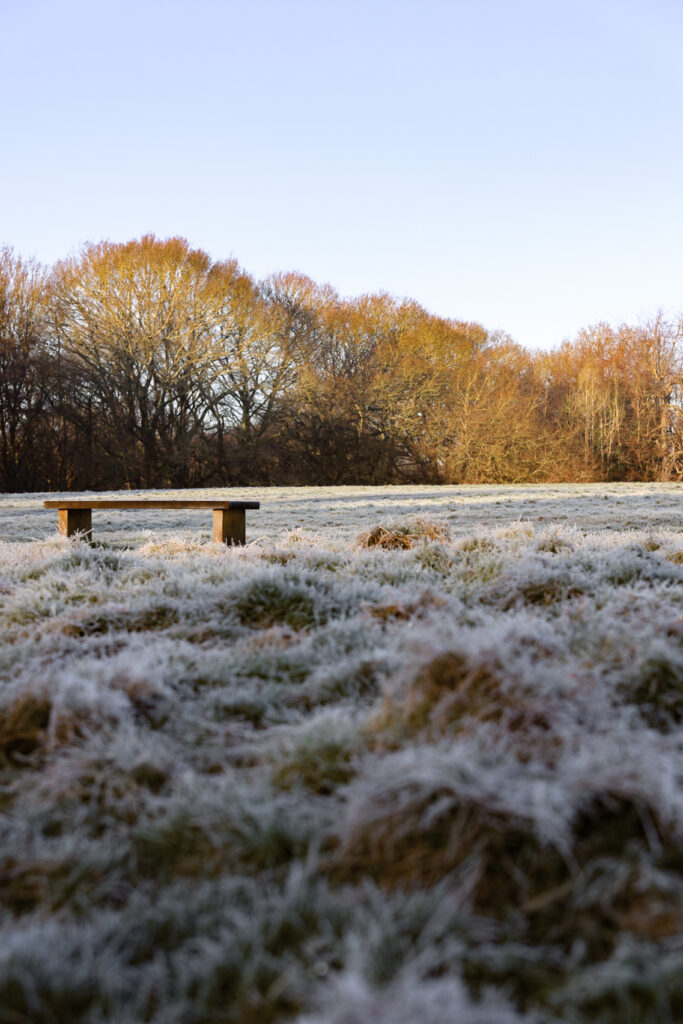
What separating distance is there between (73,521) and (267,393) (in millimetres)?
19206

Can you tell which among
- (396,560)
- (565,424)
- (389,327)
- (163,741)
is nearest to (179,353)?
(389,327)

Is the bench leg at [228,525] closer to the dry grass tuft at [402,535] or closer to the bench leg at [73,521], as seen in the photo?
the bench leg at [73,521]

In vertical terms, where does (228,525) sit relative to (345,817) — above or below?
above

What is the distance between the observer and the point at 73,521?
5957mm

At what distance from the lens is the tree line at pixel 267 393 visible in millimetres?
22547

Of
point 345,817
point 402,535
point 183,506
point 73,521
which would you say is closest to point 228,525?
point 183,506

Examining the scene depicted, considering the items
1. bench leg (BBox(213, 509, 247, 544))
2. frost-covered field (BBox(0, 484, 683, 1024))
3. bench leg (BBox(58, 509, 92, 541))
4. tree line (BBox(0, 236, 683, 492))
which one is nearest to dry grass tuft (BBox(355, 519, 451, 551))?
bench leg (BBox(213, 509, 247, 544))

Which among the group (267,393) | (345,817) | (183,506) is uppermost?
(267,393)

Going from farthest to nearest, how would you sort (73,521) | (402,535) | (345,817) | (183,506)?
(73,521) → (183,506) → (402,535) → (345,817)

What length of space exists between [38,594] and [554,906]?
2.69m

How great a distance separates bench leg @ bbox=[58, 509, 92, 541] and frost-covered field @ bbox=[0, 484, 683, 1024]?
10.2 ft

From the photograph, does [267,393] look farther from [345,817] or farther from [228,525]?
[345,817]

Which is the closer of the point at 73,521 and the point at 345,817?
the point at 345,817

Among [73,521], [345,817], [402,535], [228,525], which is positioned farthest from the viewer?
[73,521]
